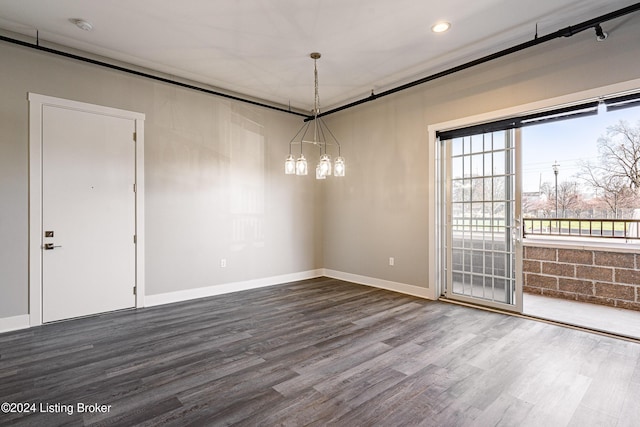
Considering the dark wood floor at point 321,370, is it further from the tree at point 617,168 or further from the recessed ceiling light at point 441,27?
the tree at point 617,168

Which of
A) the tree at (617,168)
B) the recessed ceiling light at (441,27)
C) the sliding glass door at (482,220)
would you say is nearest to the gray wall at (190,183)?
the sliding glass door at (482,220)

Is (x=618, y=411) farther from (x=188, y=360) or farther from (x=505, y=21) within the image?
(x=505, y=21)

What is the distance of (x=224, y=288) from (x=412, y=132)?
3871 mm

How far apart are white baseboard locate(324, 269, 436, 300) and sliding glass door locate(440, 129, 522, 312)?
30cm

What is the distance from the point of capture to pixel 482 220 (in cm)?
445

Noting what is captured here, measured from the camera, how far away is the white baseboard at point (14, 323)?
11.6 feet

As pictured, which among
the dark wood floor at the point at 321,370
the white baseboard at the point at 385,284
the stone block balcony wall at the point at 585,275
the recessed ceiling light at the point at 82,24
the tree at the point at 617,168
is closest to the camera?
the dark wood floor at the point at 321,370

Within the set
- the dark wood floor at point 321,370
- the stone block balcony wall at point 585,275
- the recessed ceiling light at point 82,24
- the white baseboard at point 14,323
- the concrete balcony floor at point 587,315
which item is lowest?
the dark wood floor at point 321,370

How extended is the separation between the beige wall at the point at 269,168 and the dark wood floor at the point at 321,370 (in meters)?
1.11

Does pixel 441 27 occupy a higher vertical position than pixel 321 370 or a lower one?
higher

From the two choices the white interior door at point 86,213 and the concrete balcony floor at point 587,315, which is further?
the white interior door at point 86,213

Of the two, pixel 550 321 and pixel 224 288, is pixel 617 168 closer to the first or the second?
pixel 550 321

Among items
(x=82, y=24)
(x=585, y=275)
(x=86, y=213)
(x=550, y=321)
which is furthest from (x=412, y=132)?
(x=86, y=213)

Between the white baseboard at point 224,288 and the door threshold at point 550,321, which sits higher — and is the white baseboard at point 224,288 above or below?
above
